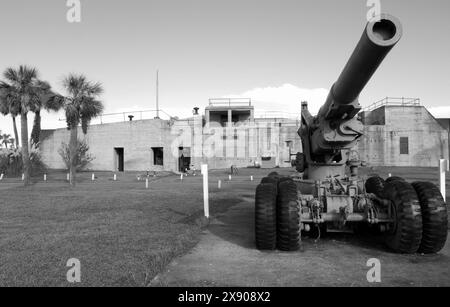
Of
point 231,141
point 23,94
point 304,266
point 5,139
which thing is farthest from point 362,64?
point 5,139

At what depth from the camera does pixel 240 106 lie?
43.4 m

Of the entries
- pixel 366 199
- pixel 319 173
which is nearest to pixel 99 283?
pixel 366 199

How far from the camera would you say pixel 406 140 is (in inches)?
1560

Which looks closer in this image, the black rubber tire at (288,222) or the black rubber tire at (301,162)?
the black rubber tire at (288,222)

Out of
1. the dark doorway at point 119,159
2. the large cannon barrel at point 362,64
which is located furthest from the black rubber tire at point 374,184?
the dark doorway at point 119,159

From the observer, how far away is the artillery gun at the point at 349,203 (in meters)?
5.78

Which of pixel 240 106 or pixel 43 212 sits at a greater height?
pixel 240 106

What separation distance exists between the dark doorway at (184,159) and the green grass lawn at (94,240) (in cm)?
2880

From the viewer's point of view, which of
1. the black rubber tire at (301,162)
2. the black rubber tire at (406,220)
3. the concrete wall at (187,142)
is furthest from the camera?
the concrete wall at (187,142)

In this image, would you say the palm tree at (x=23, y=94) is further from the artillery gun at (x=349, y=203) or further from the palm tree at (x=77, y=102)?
the artillery gun at (x=349, y=203)

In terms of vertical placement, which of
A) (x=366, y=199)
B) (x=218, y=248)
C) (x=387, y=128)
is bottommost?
(x=218, y=248)
